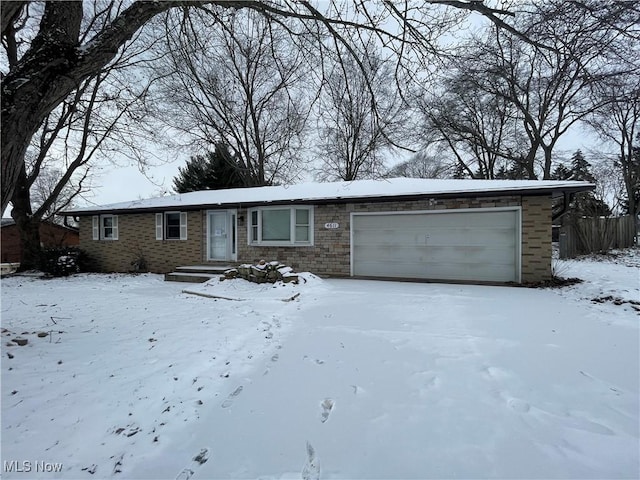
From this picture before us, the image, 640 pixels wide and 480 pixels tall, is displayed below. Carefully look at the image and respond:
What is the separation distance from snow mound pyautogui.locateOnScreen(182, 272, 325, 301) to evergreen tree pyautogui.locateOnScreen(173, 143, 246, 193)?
643 inches

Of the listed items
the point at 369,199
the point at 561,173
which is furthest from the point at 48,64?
the point at 561,173

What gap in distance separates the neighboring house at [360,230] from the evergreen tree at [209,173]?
34.4 ft

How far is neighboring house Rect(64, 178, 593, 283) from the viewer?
8.36m

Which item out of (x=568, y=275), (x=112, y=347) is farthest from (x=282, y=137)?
(x=112, y=347)

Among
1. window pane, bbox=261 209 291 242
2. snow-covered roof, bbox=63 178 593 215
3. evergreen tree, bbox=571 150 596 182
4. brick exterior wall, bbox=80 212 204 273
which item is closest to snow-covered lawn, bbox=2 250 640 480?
snow-covered roof, bbox=63 178 593 215

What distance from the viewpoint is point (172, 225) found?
12258mm

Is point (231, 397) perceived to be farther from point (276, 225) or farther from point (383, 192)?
point (276, 225)

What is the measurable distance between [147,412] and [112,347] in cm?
183

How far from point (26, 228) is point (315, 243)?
13.2 metres

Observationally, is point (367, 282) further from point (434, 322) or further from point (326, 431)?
point (326, 431)

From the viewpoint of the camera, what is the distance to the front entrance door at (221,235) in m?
11.6

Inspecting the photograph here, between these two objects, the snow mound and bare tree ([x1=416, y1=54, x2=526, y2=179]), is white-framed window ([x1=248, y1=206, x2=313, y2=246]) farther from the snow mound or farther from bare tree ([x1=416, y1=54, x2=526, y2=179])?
bare tree ([x1=416, y1=54, x2=526, y2=179])

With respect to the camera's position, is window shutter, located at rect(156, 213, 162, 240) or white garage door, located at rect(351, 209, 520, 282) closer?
white garage door, located at rect(351, 209, 520, 282)

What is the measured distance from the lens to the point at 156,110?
1282 centimetres
